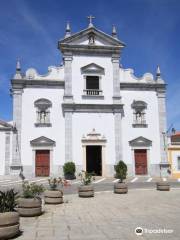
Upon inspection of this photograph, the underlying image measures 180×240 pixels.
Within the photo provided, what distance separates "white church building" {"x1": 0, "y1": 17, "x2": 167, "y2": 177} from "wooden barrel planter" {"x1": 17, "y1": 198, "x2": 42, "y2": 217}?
58.8 ft

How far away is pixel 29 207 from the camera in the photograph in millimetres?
9914

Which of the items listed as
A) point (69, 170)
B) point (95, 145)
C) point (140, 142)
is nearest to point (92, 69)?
point (95, 145)

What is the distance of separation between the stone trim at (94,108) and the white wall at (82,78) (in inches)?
19.2

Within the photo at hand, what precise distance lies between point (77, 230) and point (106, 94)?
74.0ft

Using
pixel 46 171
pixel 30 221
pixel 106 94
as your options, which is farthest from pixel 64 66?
pixel 30 221

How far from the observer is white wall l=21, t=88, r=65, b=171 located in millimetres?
28109

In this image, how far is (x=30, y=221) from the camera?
30.4ft

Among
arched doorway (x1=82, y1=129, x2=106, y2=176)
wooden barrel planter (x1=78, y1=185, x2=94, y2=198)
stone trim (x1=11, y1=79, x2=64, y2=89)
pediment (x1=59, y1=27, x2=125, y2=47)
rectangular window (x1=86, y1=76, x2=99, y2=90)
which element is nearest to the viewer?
wooden barrel planter (x1=78, y1=185, x2=94, y2=198)

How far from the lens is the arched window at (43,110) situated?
2870cm

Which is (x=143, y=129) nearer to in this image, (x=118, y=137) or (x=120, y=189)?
(x=118, y=137)

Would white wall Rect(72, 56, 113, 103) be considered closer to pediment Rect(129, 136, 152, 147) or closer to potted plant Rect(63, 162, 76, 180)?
pediment Rect(129, 136, 152, 147)

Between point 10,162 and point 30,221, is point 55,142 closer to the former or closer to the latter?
point 10,162

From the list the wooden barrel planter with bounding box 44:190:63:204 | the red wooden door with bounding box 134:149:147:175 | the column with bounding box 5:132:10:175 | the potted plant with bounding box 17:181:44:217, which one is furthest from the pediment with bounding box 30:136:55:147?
the potted plant with bounding box 17:181:44:217

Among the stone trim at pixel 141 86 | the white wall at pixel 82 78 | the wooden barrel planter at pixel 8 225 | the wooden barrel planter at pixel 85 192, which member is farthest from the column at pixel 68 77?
the wooden barrel planter at pixel 8 225
